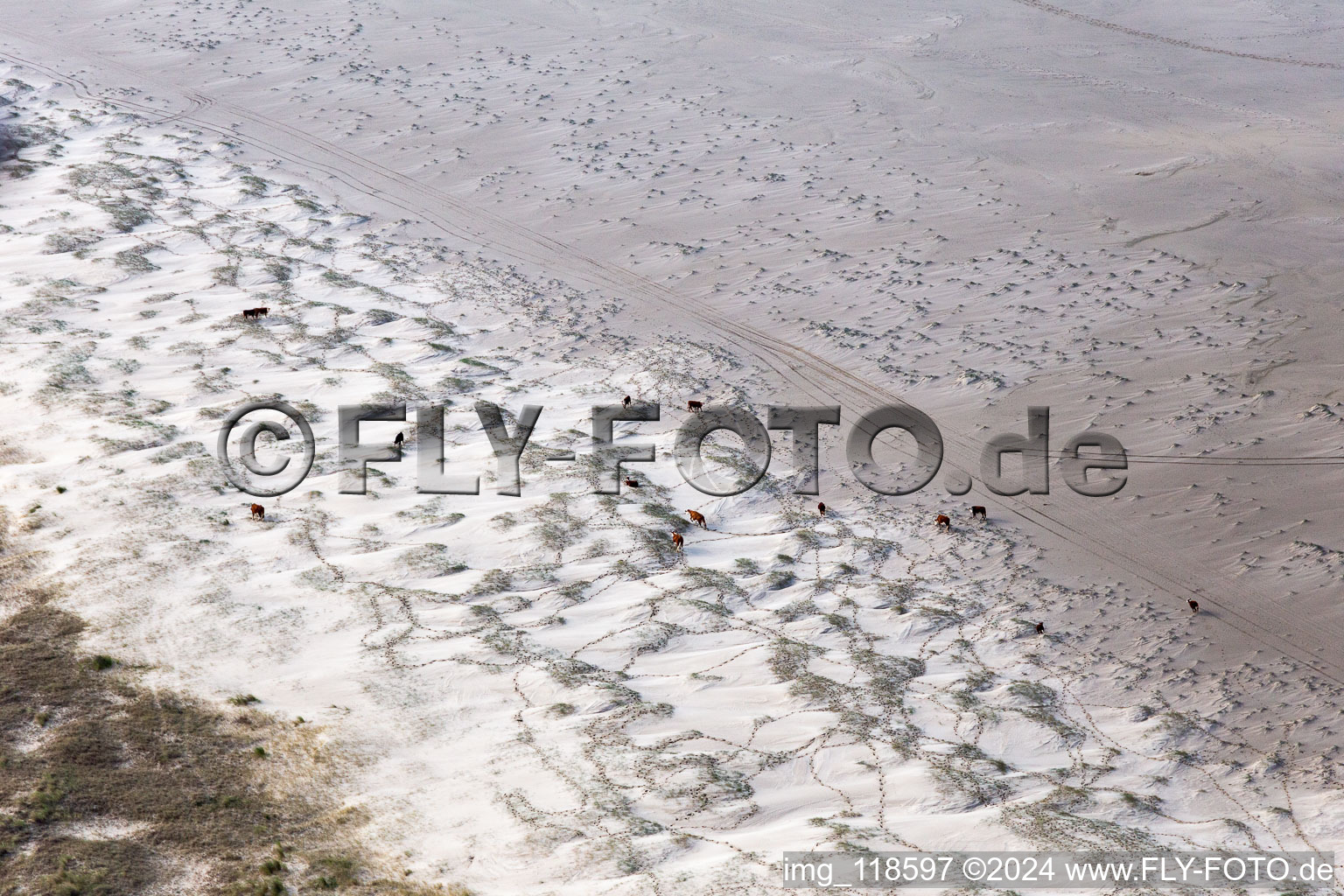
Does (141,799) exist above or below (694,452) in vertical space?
below

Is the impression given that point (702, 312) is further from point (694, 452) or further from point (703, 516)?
point (703, 516)

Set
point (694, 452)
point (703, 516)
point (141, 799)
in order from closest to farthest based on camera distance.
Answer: point (141, 799) → point (703, 516) → point (694, 452)

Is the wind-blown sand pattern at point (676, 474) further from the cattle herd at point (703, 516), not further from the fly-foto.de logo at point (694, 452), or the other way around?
the fly-foto.de logo at point (694, 452)

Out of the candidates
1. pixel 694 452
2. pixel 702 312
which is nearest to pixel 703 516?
pixel 694 452

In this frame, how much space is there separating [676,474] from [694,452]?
1.86 ft

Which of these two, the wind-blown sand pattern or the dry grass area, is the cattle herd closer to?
the wind-blown sand pattern

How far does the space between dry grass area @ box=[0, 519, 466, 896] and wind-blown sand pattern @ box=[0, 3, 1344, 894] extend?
468mm

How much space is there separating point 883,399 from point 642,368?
350cm

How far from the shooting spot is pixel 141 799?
802 centimetres

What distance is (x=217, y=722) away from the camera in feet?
29.5

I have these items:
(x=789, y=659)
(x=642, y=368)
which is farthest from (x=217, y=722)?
(x=642, y=368)

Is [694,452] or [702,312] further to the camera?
[702,312]

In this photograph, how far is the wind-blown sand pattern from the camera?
912 cm

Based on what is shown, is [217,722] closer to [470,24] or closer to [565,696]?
[565,696]
